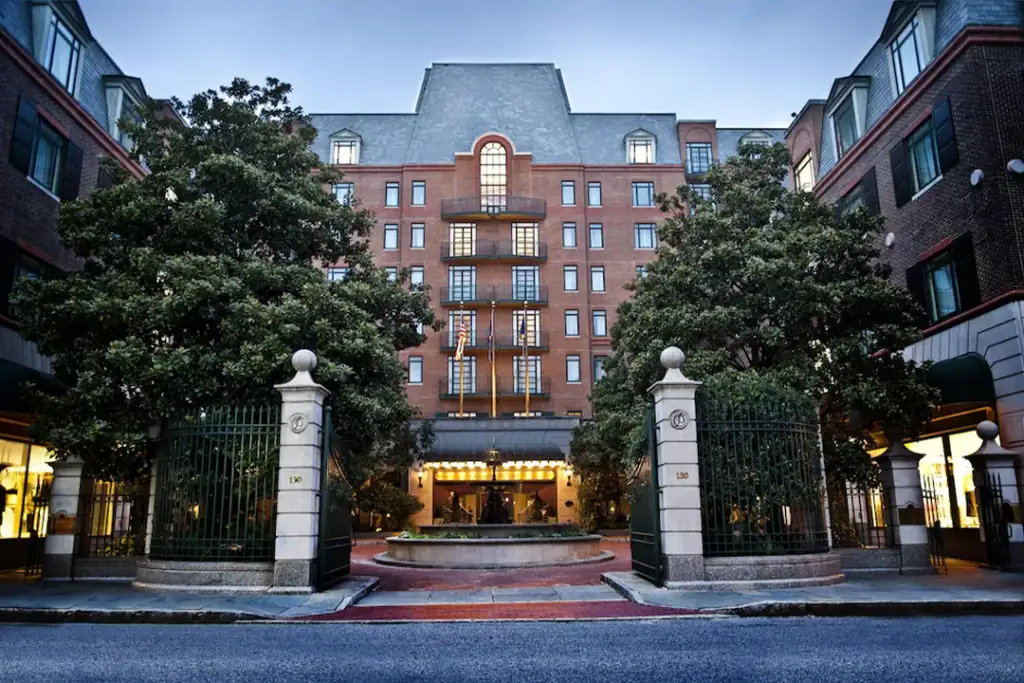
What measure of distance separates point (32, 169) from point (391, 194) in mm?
25496

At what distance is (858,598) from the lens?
1133 cm

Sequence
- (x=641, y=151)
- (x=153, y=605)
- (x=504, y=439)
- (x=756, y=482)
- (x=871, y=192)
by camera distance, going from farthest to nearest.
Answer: (x=641, y=151), (x=504, y=439), (x=871, y=192), (x=756, y=482), (x=153, y=605)

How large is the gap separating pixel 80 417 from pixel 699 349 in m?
13.4

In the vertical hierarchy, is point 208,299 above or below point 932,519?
above

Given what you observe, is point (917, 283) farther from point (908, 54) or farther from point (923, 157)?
point (908, 54)

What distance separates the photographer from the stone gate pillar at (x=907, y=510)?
1552cm

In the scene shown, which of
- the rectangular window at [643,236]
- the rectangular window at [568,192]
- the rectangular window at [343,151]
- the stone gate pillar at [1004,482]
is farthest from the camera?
the rectangular window at [343,151]

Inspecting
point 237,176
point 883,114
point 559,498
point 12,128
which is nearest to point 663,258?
point 883,114

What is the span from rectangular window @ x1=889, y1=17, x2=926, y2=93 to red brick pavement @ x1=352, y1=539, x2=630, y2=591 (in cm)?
1551

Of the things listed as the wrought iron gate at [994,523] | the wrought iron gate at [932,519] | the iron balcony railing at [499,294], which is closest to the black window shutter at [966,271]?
the wrought iron gate at [994,523]

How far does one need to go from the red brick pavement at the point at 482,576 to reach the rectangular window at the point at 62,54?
15.2 meters

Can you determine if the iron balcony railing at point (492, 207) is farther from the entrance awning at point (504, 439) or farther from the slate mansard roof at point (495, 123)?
the entrance awning at point (504, 439)

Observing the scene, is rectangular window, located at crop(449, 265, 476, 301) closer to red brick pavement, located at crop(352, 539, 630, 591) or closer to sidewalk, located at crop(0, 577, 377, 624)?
red brick pavement, located at crop(352, 539, 630, 591)

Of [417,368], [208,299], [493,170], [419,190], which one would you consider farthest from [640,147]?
[208,299]
